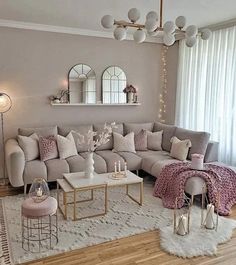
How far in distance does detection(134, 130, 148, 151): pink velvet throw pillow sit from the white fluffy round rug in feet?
6.97

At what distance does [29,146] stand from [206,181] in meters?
2.75

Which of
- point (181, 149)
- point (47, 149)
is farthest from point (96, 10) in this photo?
point (181, 149)

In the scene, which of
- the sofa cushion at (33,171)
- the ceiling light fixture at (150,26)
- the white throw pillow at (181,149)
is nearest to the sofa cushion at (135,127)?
the white throw pillow at (181,149)

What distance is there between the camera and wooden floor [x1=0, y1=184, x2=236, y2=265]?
8.89ft

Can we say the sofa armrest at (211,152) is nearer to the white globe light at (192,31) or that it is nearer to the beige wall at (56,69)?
the beige wall at (56,69)

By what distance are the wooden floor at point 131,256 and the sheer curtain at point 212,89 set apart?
7.63 ft

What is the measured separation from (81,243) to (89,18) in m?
3.42

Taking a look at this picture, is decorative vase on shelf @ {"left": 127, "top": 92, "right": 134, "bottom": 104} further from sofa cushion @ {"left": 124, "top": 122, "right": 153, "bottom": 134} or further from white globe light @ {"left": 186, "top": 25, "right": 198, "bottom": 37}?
white globe light @ {"left": 186, "top": 25, "right": 198, "bottom": 37}

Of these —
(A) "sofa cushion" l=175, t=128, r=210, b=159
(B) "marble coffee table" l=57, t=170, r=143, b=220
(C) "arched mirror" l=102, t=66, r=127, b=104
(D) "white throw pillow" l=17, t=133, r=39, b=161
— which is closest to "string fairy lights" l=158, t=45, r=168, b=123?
(C) "arched mirror" l=102, t=66, r=127, b=104

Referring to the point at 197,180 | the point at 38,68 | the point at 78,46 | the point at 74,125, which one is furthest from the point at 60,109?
the point at 197,180

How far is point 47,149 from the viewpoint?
4578 millimetres

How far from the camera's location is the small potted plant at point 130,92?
5934 mm

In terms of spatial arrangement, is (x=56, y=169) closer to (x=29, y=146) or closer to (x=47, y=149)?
(x=47, y=149)

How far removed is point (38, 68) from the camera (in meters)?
5.17
